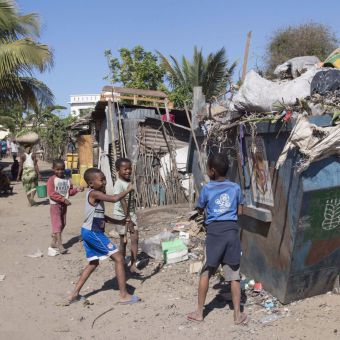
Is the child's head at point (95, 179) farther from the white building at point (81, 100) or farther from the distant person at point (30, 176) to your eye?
the white building at point (81, 100)

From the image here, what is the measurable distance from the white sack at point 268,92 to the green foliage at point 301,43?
11.7 metres

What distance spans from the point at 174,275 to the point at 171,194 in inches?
201

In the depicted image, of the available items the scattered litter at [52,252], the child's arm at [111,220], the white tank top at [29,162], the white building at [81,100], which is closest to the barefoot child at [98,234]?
the child's arm at [111,220]

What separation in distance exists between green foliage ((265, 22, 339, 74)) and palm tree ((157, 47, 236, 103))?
2.36 m

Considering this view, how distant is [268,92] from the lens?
4.30m

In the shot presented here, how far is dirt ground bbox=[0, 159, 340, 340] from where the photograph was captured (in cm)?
382

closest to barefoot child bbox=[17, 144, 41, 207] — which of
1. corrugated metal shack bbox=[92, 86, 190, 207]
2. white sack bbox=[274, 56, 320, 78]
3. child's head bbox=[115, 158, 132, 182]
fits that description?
corrugated metal shack bbox=[92, 86, 190, 207]

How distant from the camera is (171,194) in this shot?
34.1 feet

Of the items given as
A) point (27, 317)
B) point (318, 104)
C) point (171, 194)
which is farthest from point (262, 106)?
point (171, 194)

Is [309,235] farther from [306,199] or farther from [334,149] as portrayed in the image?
[334,149]

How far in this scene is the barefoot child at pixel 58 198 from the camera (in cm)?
674

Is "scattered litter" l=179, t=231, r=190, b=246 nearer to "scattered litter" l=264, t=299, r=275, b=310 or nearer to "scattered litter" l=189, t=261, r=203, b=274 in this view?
"scattered litter" l=189, t=261, r=203, b=274

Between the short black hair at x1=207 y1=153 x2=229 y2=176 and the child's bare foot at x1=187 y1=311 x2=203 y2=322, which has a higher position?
the short black hair at x1=207 y1=153 x2=229 y2=176

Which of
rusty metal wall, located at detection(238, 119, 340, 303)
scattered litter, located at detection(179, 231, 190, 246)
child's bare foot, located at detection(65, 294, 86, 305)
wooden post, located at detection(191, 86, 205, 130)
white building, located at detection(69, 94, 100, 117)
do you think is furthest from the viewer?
white building, located at detection(69, 94, 100, 117)
